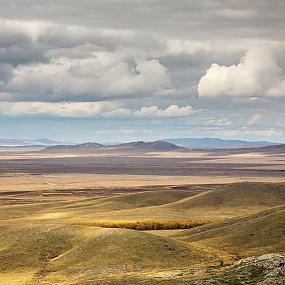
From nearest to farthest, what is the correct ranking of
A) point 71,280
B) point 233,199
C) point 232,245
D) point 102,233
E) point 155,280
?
point 155,280
point 71,280
point 102,233
point 232,245
point 233,199

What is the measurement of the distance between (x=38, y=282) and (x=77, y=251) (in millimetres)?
15123

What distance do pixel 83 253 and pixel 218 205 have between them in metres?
102

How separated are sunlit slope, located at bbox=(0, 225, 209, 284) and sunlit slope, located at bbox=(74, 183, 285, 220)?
55854mm

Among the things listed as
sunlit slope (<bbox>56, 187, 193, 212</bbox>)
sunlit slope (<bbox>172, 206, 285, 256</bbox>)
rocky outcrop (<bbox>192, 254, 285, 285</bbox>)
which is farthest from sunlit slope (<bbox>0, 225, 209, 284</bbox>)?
sunlit slope (<bbox>56, 187, 193, 212</bbox>)

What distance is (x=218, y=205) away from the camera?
176 m

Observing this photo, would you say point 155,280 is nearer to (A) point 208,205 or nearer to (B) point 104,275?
(B) point 104,275

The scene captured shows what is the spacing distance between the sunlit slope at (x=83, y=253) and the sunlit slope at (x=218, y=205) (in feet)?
183

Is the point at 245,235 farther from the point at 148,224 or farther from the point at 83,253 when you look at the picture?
the point at 148,224

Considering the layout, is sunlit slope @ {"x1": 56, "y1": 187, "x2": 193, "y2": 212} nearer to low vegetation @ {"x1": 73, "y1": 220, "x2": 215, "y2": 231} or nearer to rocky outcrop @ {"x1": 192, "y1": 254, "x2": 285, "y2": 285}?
low vegetation @ {"x1": 73, "y1": 220, "x2": 215, "y2": 231}

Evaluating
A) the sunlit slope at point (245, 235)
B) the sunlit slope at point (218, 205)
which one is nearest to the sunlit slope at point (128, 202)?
the sunlit slope at point (218, 205)

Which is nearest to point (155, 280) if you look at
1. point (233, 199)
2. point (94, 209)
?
point (94, 209)

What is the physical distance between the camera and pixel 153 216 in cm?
14862

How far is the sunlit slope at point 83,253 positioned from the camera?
7256cm

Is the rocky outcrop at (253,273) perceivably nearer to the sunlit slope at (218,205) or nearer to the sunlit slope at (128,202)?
the sunlit slope at (218,205)
